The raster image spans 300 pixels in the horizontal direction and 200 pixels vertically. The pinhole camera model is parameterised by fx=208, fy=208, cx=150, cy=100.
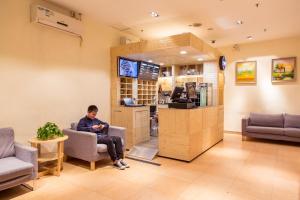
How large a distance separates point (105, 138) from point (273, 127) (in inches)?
194

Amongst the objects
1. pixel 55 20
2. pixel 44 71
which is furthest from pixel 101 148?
pixel 55 20

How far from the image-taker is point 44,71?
4.00 meters

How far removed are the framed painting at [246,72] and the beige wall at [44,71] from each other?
4557mm

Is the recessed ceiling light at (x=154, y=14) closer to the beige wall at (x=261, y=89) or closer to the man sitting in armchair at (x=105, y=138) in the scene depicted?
the man sitting in armchair at (x=105, y=138)

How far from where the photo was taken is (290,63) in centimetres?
628

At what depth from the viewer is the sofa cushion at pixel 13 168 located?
8.65 ft

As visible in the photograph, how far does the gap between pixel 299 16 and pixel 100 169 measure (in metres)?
5.38

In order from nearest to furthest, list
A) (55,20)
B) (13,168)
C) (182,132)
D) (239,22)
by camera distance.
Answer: (13,168) < (55,20) < (182,132) < (239,22)

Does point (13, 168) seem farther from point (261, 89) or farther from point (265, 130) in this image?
point (261, 89)

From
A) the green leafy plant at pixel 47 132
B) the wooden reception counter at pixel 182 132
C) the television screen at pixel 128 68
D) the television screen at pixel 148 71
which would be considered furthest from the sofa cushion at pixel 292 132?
the green leafy plant at pixel 47 132

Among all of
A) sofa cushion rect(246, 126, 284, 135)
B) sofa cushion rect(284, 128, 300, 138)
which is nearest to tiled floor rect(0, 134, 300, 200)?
sofa cushion rect(284, 128, 300, 138)

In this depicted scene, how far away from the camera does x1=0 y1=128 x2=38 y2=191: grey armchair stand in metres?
2.68

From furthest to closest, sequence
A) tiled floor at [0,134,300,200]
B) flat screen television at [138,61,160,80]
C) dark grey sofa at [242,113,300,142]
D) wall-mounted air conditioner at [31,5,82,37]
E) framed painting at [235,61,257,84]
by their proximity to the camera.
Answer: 1. framed painting at [235,61,257,84]
2. flat screen television at [138,61,160,80]
3. dark grey sofa at [242,113,300,142]
4. wall-mounted air conditioner at [31,5,82,37]
5. tiled floor at [0,134,300,200]

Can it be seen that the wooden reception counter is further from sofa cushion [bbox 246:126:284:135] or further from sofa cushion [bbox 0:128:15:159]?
sofa cushion [bbox 0:128:15:159]
